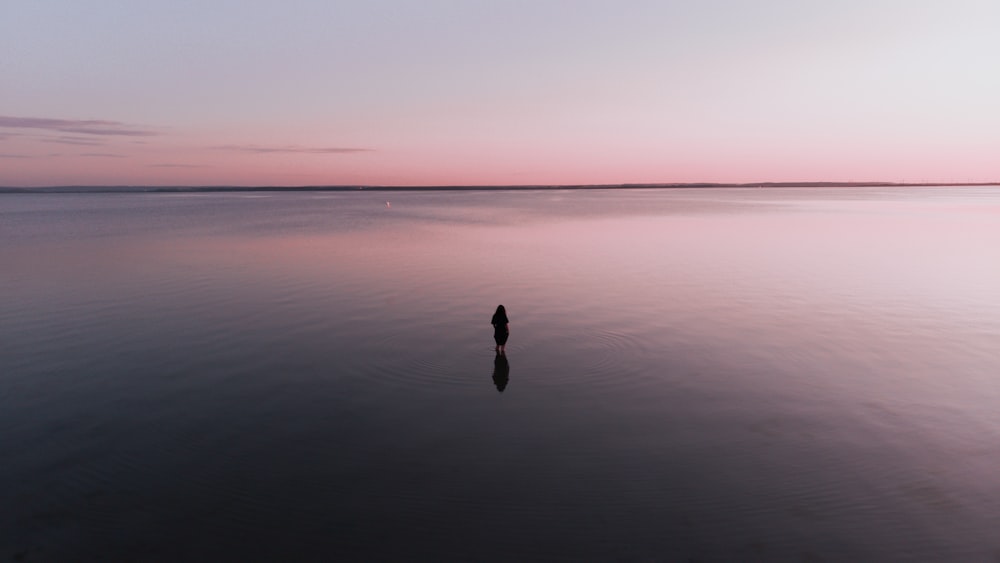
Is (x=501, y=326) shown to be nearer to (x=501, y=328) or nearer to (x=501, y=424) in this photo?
(x=501, y=328)

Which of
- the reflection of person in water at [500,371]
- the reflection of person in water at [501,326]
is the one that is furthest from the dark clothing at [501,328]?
the reflection of person in water at [500,371]

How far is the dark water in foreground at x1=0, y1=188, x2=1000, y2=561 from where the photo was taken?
31.1 ft

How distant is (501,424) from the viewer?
13562mm

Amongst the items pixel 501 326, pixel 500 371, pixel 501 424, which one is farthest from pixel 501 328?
pixel 501 424

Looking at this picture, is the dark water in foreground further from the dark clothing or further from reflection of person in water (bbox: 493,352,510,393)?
the dark clothing

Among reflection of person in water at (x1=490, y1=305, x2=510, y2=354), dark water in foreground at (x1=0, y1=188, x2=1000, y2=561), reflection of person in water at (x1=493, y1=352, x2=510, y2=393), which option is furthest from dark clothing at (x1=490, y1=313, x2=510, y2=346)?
dark water in foreground at (x1=0, y1=188, x2=1000, y2=561)

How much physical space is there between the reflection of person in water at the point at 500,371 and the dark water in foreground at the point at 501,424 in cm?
30

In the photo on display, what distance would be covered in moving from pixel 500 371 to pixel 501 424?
3.83 m

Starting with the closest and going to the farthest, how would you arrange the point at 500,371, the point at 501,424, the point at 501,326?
the point at 501,424 → the point at 500,371 → the point at 501,326

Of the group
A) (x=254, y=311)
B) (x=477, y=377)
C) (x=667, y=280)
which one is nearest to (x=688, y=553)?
(x=477, y=377)

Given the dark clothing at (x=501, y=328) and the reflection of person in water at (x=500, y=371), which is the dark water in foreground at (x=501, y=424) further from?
the dark clothing at (x=501, y=328)

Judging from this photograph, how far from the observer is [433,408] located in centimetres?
1453

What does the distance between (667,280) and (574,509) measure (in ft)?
85.0

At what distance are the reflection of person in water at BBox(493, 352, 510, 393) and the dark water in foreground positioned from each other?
0.30 metres
